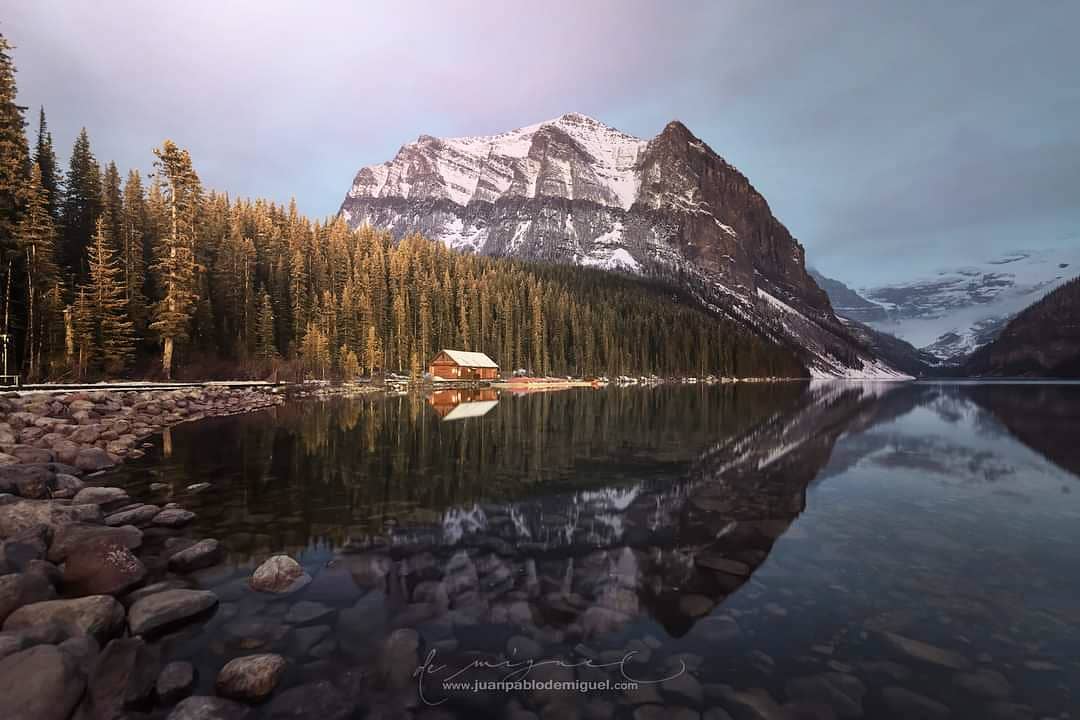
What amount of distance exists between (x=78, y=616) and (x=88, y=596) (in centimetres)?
77

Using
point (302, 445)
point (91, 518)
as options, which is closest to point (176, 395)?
point (302, 445)

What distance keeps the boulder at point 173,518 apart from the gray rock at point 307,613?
601cm

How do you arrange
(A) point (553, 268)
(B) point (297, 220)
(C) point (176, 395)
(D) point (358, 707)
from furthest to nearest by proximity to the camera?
(A) point (553, 268), (B) point (297, 220), (C) point (176, 395), (D) point (358, 707)

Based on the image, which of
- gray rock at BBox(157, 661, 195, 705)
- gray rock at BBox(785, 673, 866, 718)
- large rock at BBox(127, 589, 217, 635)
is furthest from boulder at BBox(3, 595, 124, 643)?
gray rock at BBox(785, 673, 866, 718)

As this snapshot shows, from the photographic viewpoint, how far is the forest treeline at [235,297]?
36.0 metres

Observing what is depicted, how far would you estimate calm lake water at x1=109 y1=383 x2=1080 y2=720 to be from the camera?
6340mm

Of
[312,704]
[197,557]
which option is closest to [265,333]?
[197,557]

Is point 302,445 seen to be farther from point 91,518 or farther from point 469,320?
point 469,320

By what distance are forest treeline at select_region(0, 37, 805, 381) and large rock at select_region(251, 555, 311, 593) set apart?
39072 mm

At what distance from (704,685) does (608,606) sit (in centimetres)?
250

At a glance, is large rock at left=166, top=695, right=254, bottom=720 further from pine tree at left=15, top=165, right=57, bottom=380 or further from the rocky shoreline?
pine tree at left=15, top=165, right=57, bottom=380

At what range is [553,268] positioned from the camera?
17238cm

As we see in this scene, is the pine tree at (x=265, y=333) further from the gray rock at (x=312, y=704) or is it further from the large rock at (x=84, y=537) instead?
the gray rock at (x=312, y=704)

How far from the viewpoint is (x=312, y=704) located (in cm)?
570
